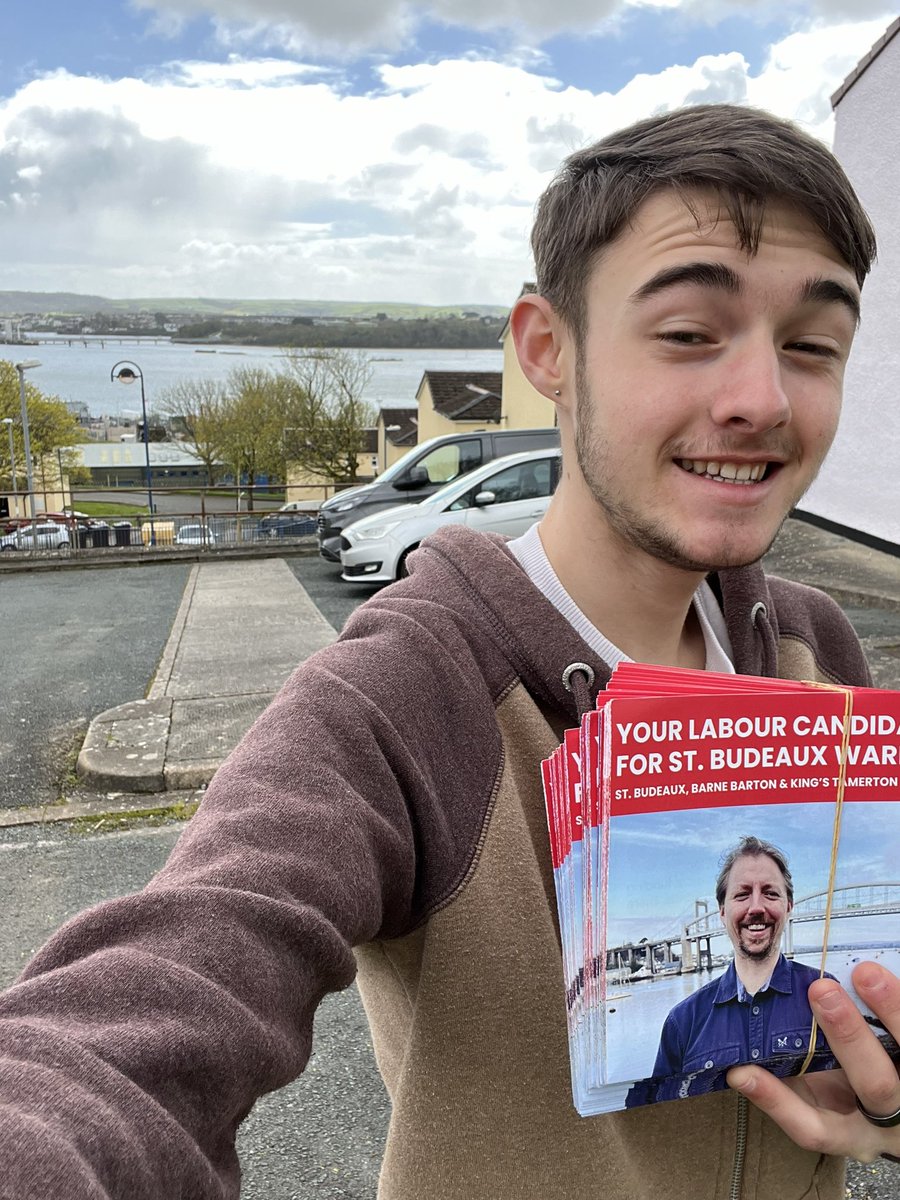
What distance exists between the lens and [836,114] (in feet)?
41.0

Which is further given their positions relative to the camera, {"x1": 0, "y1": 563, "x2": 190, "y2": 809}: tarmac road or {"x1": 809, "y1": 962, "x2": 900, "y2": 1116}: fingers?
{"x1": 0, "y1": 563, "x2": 190, "y2": 809}: tarmac road

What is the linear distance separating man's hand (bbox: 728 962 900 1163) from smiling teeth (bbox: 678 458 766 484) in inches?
21.8

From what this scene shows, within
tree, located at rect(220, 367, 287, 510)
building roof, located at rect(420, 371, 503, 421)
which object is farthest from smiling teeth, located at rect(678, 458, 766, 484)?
tree, located at rect(220, 367, 287, 510)

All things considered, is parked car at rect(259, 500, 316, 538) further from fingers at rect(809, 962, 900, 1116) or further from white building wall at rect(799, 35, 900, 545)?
fingers at rect(809, 962, 900, 1116)

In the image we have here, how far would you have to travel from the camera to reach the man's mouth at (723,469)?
3.61ft

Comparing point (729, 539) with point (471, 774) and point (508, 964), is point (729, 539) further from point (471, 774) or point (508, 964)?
point (508, 964)

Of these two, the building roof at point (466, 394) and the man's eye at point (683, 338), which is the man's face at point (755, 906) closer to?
the man's eye at point (683, 338)

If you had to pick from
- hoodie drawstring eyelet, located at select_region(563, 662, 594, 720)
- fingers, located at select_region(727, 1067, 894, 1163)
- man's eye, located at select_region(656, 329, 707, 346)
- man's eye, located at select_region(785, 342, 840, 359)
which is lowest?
fingers, located at select_region(727, 1067, 894, 1163)

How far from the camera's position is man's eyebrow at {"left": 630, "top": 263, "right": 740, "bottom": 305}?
107 centimetres

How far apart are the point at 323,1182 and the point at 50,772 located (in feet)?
12.1

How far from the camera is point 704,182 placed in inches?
43.5

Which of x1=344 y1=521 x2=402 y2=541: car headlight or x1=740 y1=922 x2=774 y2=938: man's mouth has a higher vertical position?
x1=740 y1=922 x2=774 y2=938: man's mouth

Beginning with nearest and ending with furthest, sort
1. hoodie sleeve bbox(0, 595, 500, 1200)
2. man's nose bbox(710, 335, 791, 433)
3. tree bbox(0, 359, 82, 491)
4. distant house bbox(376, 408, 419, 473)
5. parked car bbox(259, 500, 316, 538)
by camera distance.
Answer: hoodie sleeve bbox(0, 595, 500, 1200) < man's nose bbox(710, 335, 791, 433) < parked car bbox(259, 500, 316, 538) < distant house bbox(376, 408, 419, 473) < tree bbox(0, 359, 82, 491)

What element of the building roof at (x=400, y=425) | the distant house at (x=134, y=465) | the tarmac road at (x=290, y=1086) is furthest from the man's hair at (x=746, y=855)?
the distant house at (x=134, y=465)
